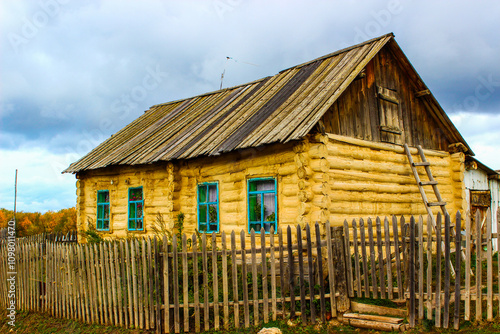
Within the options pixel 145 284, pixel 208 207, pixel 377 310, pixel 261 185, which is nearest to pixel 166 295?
pixel 145 284

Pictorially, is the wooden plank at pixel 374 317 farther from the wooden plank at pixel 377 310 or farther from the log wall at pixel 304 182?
the log wall at pixel 304 182

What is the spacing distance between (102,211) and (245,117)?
290 inches

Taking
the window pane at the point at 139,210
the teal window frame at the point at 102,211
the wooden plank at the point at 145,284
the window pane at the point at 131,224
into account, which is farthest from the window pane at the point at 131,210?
the wooden plank at the point at 145,284

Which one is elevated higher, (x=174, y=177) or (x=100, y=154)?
(x=100, y=154)

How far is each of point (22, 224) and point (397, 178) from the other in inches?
891

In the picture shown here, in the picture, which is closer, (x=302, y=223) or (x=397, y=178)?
(x=302, y=223)

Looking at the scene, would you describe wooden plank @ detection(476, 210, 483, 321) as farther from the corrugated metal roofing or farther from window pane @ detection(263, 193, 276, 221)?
window pane @ detection(263, 193, 276, 221)

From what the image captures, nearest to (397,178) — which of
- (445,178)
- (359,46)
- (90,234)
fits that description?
(445,178)

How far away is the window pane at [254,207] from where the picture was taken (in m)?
10.8

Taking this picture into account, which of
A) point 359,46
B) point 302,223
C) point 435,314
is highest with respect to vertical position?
point 359,46

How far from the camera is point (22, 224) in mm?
25547

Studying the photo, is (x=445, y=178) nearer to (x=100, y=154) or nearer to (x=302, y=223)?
(x=302, y=223)

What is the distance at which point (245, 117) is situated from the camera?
497 inches

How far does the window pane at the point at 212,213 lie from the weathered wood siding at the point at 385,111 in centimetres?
405
